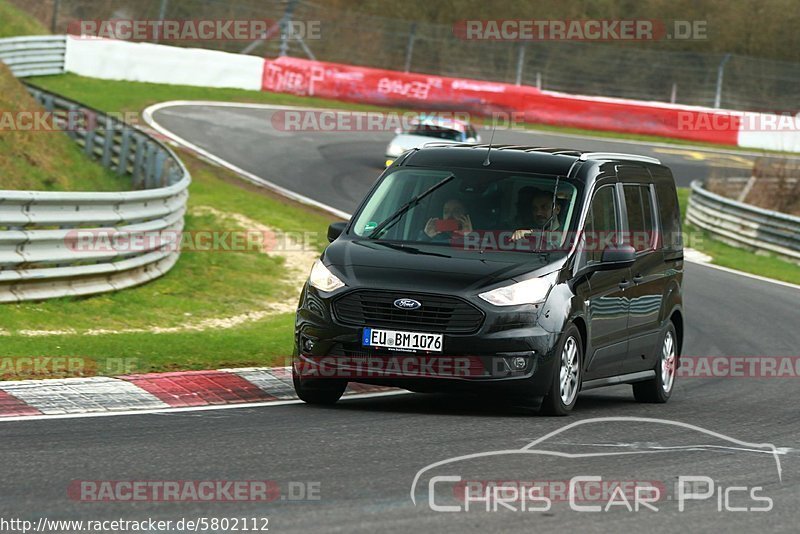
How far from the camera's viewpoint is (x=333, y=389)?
9797 millimetres

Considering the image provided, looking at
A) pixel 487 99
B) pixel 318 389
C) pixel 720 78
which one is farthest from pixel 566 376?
pixel 720 78

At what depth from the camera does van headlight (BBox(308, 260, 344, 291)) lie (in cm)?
952

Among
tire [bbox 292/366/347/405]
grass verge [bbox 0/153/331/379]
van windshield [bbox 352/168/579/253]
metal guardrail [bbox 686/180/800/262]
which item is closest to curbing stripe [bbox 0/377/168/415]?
grass verge [bbox 0/153/331/379]

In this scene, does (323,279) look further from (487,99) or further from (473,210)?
(487,99)

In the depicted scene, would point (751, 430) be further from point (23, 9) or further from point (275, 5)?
point (23, 9)

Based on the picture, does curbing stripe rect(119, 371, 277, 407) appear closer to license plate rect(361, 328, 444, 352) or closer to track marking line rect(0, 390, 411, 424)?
track marking line rect(0, 390, 411, 424)

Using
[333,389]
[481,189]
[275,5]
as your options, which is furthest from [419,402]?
[275,5]

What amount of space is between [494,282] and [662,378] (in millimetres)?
3121

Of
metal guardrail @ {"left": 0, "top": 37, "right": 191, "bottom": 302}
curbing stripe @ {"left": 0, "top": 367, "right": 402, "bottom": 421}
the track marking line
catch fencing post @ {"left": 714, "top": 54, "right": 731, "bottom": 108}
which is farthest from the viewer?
catch fencing post @ {"left": 714, "top": 54, "right": 731, "bottom": 108}

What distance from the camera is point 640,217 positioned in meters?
11.4

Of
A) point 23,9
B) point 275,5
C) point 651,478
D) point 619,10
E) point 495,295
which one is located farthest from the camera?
point 619,10

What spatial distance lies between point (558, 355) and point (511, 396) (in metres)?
→ 0.42

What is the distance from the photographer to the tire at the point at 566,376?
9.52 metres

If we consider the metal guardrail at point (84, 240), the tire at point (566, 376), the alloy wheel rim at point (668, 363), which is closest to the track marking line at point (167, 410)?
the tire at point (566, 376)
